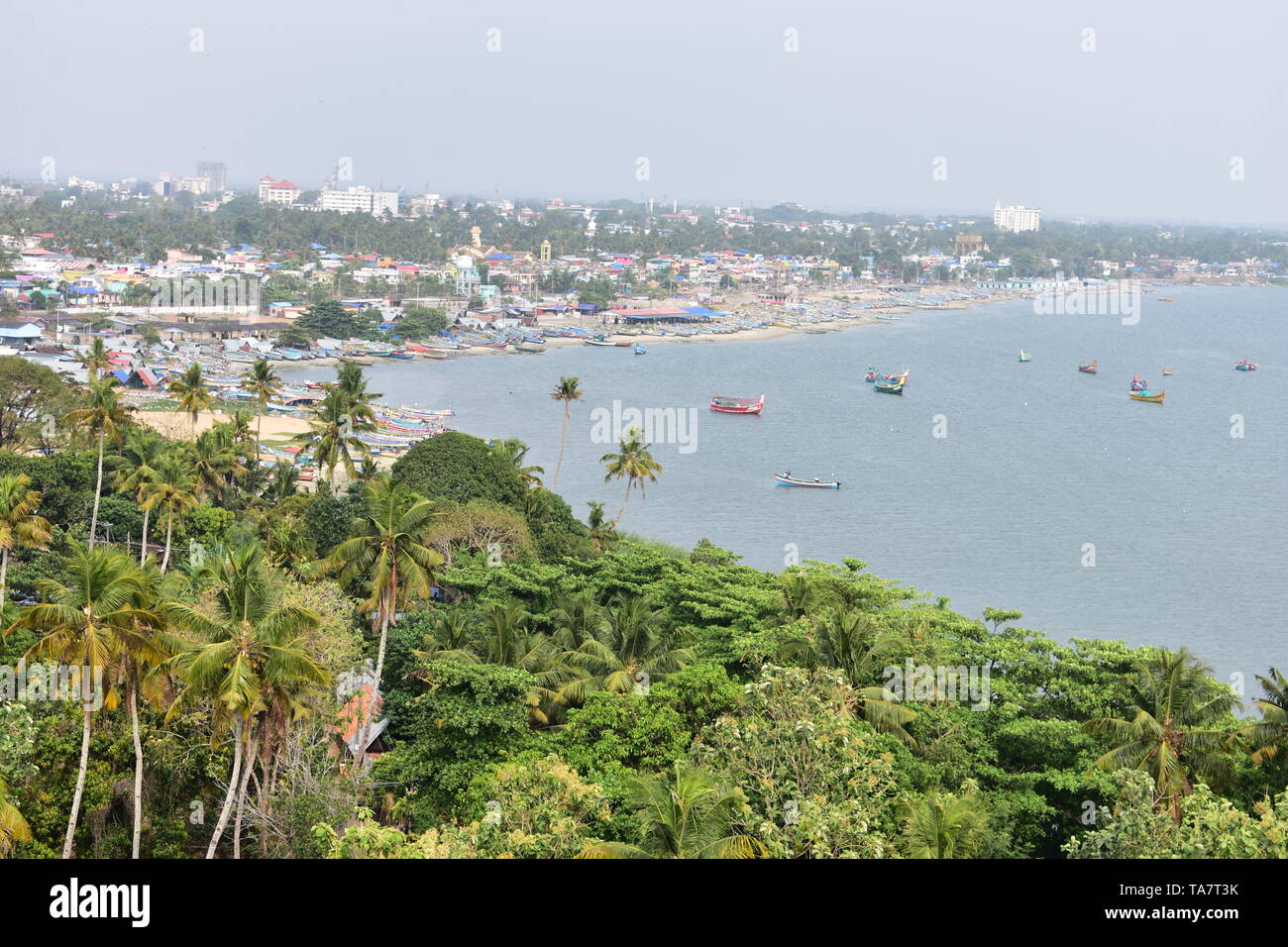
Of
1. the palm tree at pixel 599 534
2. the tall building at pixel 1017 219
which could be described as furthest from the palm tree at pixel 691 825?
the tall building at pixel 1017 219

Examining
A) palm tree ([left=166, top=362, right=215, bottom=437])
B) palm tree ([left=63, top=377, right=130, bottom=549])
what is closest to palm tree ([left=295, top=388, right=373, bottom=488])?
palm tree ([left=166, top=362, right=215, bottom=437])

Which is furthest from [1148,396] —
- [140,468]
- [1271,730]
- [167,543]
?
[1271,730]

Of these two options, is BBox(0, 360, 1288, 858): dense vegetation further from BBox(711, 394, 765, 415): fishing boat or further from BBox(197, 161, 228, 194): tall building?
BBox(197, 161, 228, 194): tall building

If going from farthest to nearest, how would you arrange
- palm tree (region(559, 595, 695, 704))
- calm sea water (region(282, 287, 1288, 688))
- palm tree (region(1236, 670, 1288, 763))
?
1. calm sea water (region(282, 287, 1288, 688))
2. palm tree (region(559, 595, 695, 704))
3. palm tree (region(1236, 670, 1288, 763))

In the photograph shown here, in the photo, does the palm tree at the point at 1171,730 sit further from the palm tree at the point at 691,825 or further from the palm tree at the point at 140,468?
the palm tree at the point at 140,468

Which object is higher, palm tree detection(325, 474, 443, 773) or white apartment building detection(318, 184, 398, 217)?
white apartment building detection(318, 184, 398, 217)

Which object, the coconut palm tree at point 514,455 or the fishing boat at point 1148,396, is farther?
the fishing boat at point 1148,396
